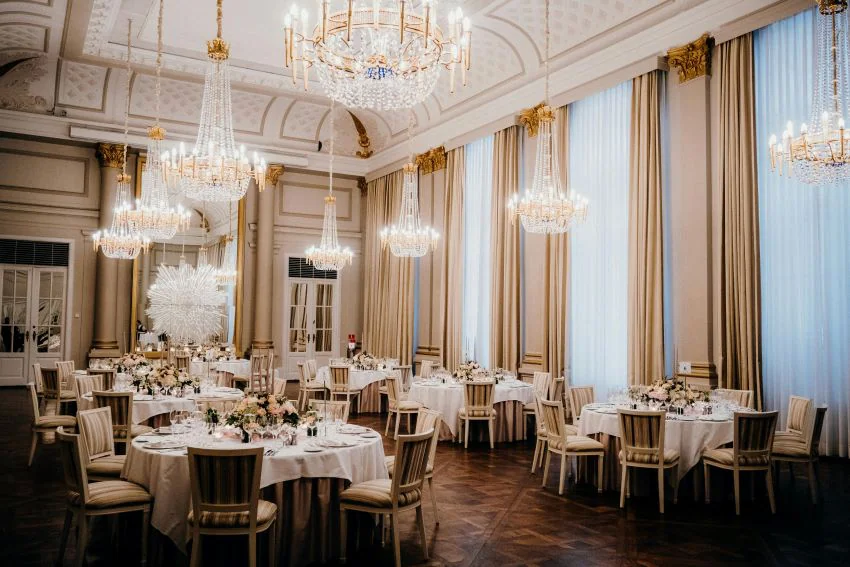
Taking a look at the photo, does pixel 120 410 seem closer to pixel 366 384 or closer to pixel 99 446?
pixel 99 446

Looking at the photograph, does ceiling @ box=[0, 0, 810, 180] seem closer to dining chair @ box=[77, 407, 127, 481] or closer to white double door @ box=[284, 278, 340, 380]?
white double door @ box=[284, 278, 340, 380]

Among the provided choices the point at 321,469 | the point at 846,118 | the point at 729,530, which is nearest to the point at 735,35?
the point at 846,118

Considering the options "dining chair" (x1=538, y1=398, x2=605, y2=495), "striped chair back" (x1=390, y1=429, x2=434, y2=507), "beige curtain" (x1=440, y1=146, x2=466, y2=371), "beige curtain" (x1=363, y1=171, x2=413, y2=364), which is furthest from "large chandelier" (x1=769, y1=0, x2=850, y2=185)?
"beige curtain" (x1=363, y1=171, x2=413, y2=364)

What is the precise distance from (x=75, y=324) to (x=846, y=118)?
12.8 meters

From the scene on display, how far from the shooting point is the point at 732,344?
746cm

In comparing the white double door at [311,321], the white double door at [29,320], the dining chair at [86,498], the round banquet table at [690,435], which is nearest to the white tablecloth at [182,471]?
the dining chair at [86,498]

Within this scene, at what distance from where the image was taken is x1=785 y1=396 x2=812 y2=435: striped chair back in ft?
20.5

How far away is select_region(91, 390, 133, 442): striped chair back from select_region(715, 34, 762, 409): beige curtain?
620 centimetres

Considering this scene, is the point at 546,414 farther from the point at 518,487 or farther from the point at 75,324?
the point at 75,324

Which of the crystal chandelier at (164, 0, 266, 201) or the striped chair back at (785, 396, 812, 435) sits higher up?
the crystal chandelier at (164, 0, 266, 201)

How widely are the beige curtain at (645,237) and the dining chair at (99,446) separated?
5.95 m

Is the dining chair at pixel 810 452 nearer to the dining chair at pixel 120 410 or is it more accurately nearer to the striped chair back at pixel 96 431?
the striped chair back at pixel 96 431

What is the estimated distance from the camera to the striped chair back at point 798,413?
20.5ft

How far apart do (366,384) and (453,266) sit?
9.42 ft
